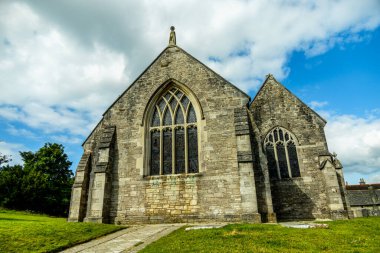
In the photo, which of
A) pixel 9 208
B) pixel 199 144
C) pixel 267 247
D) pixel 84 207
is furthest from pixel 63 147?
pixel 267 247

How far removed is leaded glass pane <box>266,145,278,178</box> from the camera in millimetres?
17156

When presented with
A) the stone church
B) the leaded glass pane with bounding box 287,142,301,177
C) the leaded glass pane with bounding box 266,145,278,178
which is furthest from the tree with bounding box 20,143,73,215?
the leaded glass pane with bounding box 287,142,301,177

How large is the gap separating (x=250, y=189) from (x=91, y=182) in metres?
8.62

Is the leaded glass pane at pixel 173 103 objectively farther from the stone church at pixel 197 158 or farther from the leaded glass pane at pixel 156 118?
the leaded glass pane at pixel 156 118

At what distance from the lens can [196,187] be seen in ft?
44.5

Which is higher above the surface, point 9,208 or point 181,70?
point 181,70

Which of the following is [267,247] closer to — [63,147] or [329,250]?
[329,250]

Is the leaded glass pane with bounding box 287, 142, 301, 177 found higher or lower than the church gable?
lower

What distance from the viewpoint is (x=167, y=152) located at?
1508 cm

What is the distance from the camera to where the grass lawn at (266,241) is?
6.63 metres

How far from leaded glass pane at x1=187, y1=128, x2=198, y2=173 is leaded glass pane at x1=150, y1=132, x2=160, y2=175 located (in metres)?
1.86

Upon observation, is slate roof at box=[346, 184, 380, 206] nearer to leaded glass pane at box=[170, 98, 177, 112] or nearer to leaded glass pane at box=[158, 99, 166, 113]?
leaded glass pane at box=[170, 98, 177, 112]

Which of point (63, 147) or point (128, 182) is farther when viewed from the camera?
point (63, 147)

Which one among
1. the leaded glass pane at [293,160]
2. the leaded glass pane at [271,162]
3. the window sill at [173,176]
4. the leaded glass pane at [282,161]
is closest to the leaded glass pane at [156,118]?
the window sill at [173,176]
